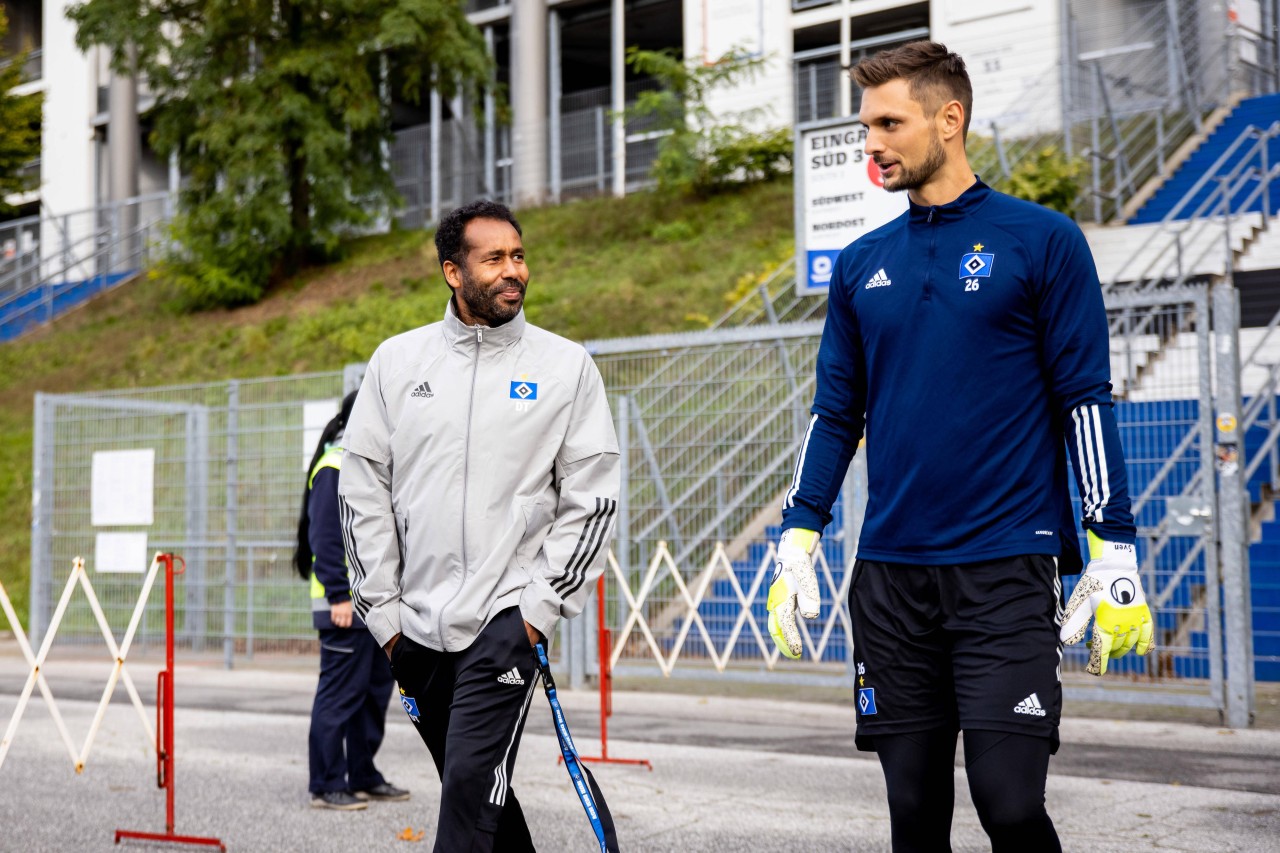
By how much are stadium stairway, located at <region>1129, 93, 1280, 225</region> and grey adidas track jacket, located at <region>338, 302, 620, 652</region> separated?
47.5ft

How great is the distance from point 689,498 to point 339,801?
5204 millimetres

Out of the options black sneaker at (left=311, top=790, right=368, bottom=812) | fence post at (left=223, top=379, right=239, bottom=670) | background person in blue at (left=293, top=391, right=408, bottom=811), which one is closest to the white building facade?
fence post at (left=223, top=379, right=239, bottom=670)

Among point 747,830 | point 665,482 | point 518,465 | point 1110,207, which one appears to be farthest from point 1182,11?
point 518,465

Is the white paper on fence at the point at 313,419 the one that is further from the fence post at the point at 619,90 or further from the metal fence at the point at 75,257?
the metal fence at the point at 75,257

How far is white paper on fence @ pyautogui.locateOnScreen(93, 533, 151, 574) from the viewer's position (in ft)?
48.1

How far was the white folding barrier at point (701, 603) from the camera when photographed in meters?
11.2

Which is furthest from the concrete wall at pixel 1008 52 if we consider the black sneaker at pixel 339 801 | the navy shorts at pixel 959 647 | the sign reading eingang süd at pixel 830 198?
the navy shorts at pixel 959 647

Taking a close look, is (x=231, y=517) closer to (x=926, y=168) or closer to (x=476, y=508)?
(x=476, y=508)

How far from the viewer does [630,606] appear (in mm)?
11664

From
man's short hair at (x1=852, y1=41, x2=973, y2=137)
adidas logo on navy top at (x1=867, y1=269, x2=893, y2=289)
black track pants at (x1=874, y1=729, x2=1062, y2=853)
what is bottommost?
black track pants at (x1=874, y1=729, x2=1062, y2=853)

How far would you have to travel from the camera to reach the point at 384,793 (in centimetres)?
728

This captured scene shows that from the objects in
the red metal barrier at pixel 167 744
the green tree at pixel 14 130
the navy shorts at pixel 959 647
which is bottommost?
the red metal barrier at pixel 167 744

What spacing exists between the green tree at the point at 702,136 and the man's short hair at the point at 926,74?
64.0 feet

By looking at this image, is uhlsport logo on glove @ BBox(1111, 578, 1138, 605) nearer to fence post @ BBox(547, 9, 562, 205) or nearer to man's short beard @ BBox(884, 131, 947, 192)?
man's short beard @ BBox(884, 131, 947, 192)
